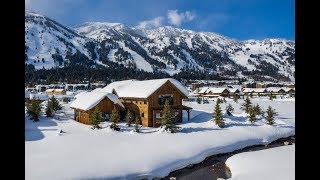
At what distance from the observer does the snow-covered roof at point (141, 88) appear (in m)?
36.2

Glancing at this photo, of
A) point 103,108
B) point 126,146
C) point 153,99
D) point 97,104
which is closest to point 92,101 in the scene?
point 97,104

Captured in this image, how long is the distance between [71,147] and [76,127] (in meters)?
9.53

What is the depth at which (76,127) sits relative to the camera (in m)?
32.7

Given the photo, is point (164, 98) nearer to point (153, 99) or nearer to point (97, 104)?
point (153, 99)

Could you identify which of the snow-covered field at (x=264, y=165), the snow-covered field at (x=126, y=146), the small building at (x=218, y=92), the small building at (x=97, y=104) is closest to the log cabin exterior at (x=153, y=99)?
the small building at (x=97, y=104)

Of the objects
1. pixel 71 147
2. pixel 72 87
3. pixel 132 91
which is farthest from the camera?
pixel 72 87

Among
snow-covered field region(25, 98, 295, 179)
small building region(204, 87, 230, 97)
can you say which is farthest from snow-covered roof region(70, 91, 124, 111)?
small building region(204, 87, 230, 97)

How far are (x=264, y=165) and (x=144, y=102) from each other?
57.2ft

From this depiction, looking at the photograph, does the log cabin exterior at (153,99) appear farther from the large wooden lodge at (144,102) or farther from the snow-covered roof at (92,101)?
the snow-covered roof at (92,101)

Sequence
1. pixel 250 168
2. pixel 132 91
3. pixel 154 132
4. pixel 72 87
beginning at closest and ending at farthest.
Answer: pixel 250 168 → pixel 154 132 → pixel 132 91 → pixel 72 87

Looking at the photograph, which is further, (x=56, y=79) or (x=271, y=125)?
(x=56, y=79)

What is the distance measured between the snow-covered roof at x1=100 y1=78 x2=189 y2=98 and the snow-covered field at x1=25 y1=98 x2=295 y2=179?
3.83m
